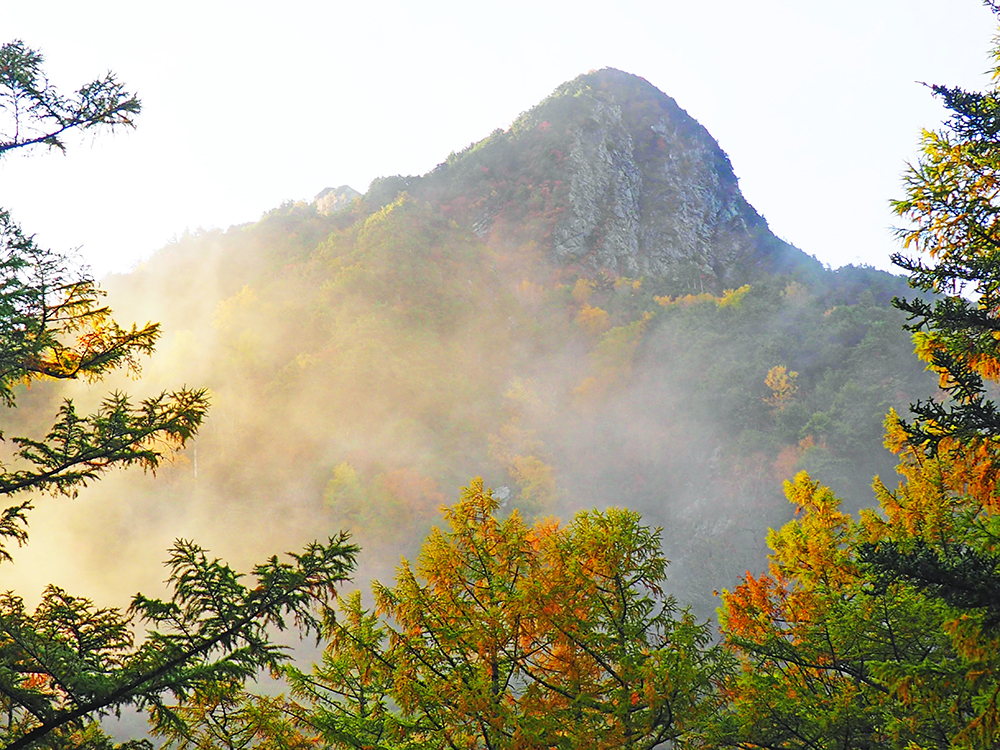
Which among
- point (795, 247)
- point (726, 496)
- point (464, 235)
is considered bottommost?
point (726, 496)

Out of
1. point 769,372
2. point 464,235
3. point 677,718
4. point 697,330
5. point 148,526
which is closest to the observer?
point 677,718

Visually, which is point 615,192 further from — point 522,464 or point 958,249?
point 958,249

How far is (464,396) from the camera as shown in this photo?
4994 cm

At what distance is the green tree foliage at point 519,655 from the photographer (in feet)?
18.2

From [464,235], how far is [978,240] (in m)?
67.6

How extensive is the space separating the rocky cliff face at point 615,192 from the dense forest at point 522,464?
521 millimetres

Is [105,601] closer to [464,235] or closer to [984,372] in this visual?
[984,372]

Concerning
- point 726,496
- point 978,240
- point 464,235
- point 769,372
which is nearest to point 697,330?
point 769,372

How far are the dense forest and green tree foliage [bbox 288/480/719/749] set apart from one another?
0.05m

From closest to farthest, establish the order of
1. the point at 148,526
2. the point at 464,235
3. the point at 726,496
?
the point at 148,526 < the point at 726,496 < the point at 464,235

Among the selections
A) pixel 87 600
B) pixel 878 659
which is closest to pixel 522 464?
pixel 878 659

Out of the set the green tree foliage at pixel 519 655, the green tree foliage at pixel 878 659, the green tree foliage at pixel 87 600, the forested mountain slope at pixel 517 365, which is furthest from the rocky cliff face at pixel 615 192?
the green tree foliage at pixel 87 600

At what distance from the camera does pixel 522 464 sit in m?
43.3

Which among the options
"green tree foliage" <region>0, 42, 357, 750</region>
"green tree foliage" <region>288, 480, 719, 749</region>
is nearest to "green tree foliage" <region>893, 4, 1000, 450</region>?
"green tree foliage" <region>288, 480, 719, 749</region>
